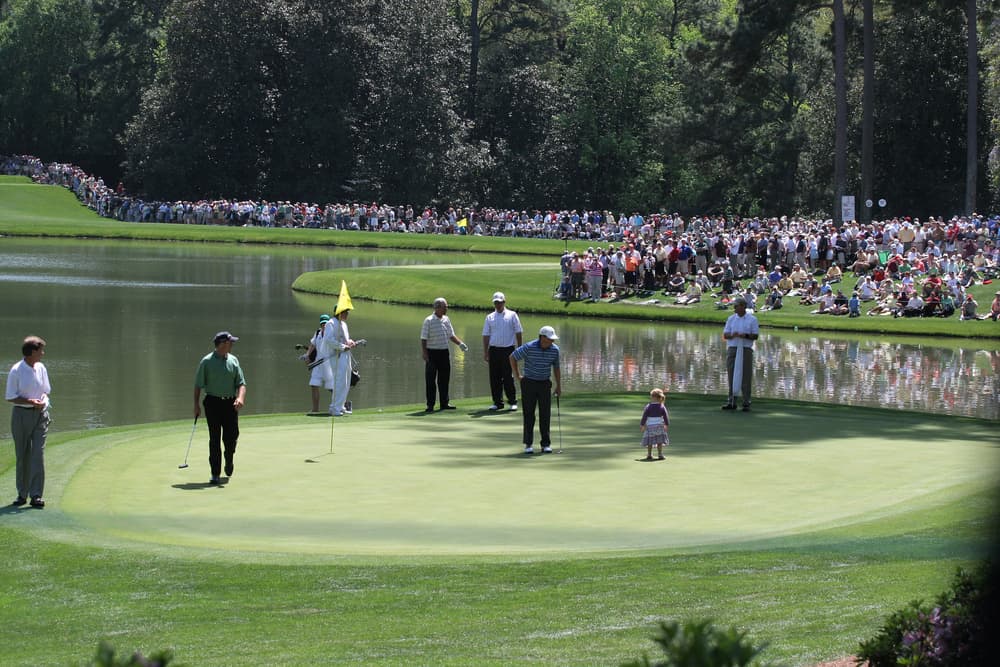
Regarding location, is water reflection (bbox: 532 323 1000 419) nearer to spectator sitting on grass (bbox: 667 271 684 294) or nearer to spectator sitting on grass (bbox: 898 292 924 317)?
spectator sitting on grass (bbox: 898 292 924 317)

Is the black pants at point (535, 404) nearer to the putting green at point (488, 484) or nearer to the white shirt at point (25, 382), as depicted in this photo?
the putting green at point (488, 484)

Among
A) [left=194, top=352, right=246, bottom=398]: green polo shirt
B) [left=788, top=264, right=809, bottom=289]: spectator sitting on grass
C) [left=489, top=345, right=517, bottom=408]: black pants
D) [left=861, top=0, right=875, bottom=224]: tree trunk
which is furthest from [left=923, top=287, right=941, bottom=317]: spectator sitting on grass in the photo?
[left=194, top=352, right=246, bottom=398]: green polo shirt

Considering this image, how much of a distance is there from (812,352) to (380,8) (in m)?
63.0

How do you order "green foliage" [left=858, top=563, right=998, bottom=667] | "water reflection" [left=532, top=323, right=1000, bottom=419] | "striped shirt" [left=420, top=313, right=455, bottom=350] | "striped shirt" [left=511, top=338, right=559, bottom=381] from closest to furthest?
1. "green foliage" [left=858, top=563, right=998, bottom=667]
2. "striped shirt" [left=511, top=338, right=559, bottom=381]
3. "striped shirt" [left=420, top=313, right=455, bottom=350]
4. "water reflection" [left=532, top=323, right=1000, bottom=419]

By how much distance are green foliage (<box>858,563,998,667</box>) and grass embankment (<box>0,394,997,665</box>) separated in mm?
595

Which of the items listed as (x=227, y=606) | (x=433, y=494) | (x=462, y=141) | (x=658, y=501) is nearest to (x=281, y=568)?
(x=227, y=606)

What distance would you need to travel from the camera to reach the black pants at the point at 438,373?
24.9 m

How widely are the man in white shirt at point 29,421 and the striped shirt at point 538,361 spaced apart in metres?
6.28

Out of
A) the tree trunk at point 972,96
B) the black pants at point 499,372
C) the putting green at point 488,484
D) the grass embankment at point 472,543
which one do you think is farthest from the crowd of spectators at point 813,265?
the grass embankment at point 472,543

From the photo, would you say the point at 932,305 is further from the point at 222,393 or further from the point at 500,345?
the point at 222,393

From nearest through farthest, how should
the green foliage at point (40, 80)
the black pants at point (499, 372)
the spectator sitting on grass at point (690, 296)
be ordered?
the black pants at point (499, 372), the spectator sitting on grass at point (690, 296), the green foliage at point (40, 80)

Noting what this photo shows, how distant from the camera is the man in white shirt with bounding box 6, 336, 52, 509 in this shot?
51.7ft

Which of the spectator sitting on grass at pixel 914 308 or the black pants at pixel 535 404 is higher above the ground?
the spectator sitting on grass at pixel 914 308

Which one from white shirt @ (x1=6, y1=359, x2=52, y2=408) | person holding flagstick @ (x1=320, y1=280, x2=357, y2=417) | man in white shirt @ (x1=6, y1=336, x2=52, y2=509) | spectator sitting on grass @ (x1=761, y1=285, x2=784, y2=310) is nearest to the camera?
man in white shirt @ (x1=6, y1=336, x2=52, y2=509)
